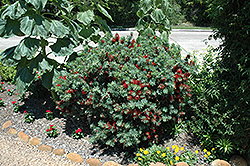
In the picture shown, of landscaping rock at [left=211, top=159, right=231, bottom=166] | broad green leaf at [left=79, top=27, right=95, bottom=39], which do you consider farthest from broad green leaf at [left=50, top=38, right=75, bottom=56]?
landscaping rock at [left=211, top=159, right=231, bottom=166]

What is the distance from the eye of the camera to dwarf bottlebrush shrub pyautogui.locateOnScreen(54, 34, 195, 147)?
8.26 ft

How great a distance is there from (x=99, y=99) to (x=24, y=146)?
130cm

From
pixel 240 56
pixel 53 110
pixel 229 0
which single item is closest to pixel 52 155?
pixel 53 110

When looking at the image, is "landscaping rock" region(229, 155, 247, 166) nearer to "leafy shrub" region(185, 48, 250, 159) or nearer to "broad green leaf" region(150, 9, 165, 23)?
"leafy shrub" region(185, 48, 250, 159)

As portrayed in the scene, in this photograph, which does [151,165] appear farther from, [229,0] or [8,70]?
[8,70]

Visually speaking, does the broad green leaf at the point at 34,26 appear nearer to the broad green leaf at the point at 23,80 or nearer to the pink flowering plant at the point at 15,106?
the broad green leaf at the point at 23,80

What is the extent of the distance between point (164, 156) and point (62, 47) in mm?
1984

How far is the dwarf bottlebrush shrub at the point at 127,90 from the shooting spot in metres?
2.52

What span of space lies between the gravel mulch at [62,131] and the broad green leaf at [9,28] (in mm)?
1335

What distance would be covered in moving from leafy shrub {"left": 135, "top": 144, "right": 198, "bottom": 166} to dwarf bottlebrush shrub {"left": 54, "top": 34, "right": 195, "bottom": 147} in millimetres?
157

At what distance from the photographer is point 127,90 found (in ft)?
8.23

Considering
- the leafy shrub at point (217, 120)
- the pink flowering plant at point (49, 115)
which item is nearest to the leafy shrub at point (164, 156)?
the leafy shrub at point (217, 120)

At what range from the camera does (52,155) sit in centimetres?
280

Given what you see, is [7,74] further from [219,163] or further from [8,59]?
[219,163]
